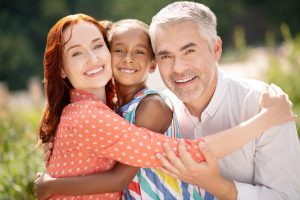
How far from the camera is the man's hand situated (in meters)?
2.47

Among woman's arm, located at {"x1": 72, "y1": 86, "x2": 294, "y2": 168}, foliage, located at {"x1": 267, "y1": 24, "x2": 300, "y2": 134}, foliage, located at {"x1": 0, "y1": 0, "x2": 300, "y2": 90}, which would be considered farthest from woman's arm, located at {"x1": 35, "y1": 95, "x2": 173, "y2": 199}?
foliage, located at {"x1": 0, "y1": 0, "x2": 300, "y2": 90}

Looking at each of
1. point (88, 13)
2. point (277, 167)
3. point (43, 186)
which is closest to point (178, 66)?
point (277, 167)

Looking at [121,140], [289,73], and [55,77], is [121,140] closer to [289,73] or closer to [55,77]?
[55,77]

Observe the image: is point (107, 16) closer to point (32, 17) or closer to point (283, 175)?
point (32, 17)

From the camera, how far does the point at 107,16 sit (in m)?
29.7

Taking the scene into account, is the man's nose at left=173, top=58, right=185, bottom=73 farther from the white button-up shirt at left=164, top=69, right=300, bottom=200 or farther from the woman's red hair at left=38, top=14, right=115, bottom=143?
the woman's red hair at left=38, top=14, right=115, bottom=143

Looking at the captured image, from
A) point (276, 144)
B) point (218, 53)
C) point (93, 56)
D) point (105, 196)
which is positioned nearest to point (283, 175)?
point (276, 144)

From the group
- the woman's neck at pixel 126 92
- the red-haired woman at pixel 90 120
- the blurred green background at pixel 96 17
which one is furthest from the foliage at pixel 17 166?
the blurred green background at pixel 96 17

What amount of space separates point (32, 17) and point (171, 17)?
29.0m

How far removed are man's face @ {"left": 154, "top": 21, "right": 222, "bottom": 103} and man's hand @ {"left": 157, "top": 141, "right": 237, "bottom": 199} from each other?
0.43 metres

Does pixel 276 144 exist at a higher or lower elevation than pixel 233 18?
higher

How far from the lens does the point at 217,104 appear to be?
9.43 ft

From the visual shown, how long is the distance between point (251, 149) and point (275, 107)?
1.14ft

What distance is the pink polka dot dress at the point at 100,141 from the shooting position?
246 cm
